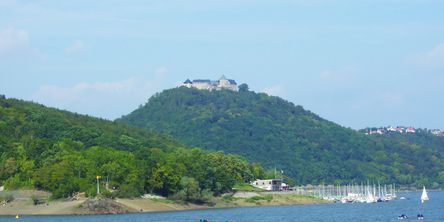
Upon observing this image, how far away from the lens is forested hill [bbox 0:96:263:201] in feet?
428

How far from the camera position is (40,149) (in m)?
145

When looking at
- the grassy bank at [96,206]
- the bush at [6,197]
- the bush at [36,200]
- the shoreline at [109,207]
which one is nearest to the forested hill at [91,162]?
the grassy bank at [96,206]

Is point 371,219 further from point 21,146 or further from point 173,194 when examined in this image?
point 21,146

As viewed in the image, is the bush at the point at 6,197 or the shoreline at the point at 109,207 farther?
the bush at the point at 6,197

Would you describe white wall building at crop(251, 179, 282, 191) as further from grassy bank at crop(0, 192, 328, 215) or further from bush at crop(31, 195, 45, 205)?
bush at crop(31, 195, 45, 205)

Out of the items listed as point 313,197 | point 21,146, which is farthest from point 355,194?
point 21,146

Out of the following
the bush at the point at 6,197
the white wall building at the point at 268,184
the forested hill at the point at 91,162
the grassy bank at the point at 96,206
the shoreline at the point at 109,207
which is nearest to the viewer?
the shoreline at the point at 109,207

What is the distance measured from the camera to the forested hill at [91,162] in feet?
428

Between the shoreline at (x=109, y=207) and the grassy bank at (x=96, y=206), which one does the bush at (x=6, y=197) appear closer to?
the grassy bank at (x=96, y=206)

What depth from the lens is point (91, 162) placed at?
452 ft

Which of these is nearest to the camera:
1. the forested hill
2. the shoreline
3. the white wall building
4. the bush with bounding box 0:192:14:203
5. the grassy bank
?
the shoreline

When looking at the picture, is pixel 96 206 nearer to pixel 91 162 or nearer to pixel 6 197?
pixel 6 197

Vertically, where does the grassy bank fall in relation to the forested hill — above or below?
below

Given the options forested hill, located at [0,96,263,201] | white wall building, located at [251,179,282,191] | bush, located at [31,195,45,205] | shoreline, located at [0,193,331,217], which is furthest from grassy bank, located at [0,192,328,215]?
white wall building, located at [251,179,282,191]
